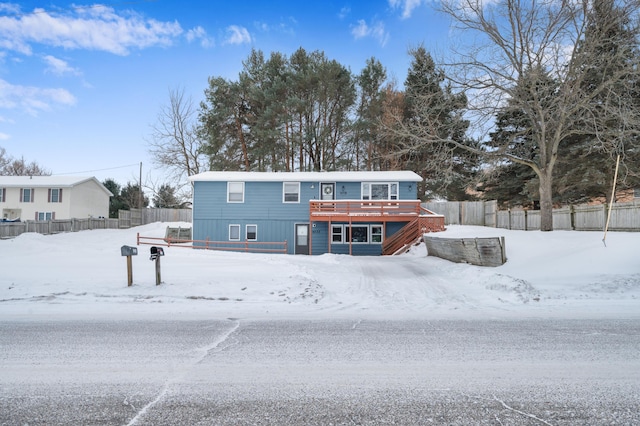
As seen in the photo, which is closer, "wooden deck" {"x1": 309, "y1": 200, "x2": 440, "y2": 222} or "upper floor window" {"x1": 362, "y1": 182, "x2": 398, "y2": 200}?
"wooden deck" {"x1": 309, "y1": 200, "x2": 440, "y2": 222}

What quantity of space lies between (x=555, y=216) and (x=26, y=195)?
42094 millimetres

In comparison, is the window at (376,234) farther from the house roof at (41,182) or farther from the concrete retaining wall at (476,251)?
the house roof at (41,182)

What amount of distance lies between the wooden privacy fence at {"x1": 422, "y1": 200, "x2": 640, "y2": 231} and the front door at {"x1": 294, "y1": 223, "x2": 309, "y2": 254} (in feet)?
36.8

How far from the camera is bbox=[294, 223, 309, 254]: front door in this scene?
75.3 feet

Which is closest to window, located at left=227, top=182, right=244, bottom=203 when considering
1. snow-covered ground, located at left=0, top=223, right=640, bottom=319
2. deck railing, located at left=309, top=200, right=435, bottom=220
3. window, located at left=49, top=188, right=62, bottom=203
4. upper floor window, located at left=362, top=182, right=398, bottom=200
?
deck railing, located at left=309, top=200, right=435, bottom=220

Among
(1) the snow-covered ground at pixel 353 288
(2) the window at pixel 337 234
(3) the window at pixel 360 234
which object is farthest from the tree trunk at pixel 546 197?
(2) the window at pixel 337 234

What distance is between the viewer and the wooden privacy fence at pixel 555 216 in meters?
14.1

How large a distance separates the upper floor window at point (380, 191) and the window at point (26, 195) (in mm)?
31426

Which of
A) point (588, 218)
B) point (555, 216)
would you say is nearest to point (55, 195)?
point (555, 216)

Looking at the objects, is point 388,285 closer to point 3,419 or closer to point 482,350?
point 482,350

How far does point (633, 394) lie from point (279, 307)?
17.3 feet

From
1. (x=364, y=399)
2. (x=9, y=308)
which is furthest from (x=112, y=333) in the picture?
(x=364, y=399)

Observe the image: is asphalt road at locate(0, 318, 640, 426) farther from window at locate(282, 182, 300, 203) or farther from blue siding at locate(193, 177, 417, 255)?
window at locate(282, 182, 300, 203)

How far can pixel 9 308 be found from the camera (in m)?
6.72
